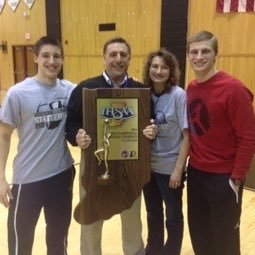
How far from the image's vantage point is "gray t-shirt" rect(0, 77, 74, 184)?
5.16 feet

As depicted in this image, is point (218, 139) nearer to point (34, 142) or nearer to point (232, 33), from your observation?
point (34, 142)

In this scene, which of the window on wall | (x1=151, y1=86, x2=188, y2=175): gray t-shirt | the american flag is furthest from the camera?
the window on wall

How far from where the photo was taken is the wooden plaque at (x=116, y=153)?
61.9 inches

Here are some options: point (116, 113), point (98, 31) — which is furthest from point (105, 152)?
point (98, 31)

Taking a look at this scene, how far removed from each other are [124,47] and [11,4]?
6.27 m

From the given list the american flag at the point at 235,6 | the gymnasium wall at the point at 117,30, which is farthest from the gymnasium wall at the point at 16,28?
the american flag at the point at 235,6

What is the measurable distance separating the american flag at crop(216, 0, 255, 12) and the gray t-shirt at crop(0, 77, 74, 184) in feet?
10.3

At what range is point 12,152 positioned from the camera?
4691 mm

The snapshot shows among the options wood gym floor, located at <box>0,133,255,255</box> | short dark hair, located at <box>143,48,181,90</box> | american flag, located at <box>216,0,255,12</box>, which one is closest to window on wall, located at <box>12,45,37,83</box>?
american flag, located at <box>216,0,255,12</box>

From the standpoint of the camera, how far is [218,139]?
1.61m

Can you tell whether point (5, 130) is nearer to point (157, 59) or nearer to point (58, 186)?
point (58, 186)

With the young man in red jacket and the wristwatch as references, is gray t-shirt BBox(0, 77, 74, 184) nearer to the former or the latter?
the young man in red jacket

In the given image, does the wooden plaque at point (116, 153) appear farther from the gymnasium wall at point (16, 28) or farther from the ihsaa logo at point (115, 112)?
the gymnasium wall at point (16, 28)

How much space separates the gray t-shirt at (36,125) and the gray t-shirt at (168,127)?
1.68 feet
